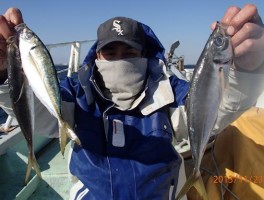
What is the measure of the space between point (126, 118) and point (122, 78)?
0.36 meters

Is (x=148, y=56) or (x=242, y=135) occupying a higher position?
(x=148, y=56)

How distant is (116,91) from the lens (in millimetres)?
2744

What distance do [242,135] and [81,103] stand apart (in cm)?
174

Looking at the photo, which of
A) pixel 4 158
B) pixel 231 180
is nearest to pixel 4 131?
pixel 4 158

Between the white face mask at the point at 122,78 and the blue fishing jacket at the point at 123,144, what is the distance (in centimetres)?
9

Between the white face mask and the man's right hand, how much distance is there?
87cm

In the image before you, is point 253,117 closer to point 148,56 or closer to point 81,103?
point 148,56

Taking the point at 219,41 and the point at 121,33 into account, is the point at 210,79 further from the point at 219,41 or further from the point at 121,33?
the point at 121,33

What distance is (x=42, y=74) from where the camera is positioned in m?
1.79

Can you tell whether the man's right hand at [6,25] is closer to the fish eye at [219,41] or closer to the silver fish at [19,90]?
the silver fish at [19,90]

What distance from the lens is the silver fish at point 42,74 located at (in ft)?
5.90

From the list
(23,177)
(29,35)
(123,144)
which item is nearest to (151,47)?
(123,144)

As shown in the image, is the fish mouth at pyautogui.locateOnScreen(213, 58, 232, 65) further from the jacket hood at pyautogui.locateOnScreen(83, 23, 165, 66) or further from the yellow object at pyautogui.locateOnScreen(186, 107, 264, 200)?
the yellow object at pyautogui.locateOnScreen(186, 107, 264, 200)

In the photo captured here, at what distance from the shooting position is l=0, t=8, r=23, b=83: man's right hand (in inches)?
76.2
